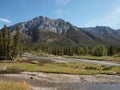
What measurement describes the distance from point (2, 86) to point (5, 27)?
3715 inches

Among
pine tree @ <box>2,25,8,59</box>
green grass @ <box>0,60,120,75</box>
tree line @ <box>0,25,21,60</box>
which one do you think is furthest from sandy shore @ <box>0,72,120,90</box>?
tree line @ <box>0,25,21,60</box>

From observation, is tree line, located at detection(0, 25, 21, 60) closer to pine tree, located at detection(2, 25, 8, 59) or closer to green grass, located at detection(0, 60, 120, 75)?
pine tree, located at detection(2, 25, 8, 59)

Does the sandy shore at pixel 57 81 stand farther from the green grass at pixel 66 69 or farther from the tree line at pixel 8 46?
the tree line at pixel 8 46

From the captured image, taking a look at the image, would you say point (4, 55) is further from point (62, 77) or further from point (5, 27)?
point (62, 77)

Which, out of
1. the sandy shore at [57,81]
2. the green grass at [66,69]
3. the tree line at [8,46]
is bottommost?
the sandy shore at [57,81]

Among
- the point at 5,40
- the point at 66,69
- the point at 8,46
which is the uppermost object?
the point at 5,40

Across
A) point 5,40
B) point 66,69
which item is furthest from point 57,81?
point 5,40

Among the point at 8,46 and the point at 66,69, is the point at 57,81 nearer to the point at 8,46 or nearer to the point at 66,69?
the point at 66,69

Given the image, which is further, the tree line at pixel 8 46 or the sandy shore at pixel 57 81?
the tree line at pixel 8 46

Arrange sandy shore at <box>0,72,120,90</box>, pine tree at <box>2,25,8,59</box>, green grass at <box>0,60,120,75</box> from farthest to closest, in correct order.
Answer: pine tree at <box>2,25,8,59</box>, green grass at <box>0,60,120,75</box>, sandy shore at <box>0,72,120,90</box>

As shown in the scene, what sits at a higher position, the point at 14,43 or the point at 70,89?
the point at 14,43

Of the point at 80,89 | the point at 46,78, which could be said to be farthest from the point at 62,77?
the point at 80,89

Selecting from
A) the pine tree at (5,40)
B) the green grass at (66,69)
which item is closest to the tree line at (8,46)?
the pine tree at (5,40)

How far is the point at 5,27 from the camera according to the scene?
396 ft
